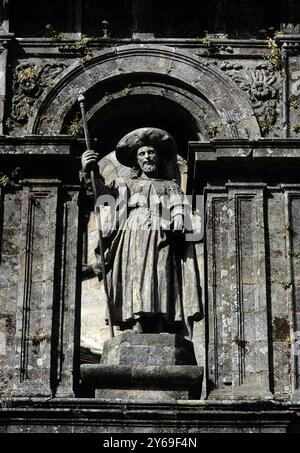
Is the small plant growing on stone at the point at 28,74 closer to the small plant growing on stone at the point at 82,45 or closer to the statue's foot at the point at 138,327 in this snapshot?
the small plant growing on stone at the point at 82,45

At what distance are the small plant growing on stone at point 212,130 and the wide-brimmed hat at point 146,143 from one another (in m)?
0.50

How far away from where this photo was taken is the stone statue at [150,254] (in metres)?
16.8

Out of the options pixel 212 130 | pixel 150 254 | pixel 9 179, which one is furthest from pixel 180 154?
pixel 9 179

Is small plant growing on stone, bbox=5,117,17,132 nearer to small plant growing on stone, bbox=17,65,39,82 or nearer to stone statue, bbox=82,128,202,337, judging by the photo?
small plant growing on stone, bbox=17,65,39,82

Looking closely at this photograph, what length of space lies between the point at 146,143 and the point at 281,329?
2.63 meters

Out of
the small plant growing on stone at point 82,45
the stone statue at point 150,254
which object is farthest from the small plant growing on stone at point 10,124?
the small plant growing on stone at point 82,45

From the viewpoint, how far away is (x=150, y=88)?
17859 millimetres

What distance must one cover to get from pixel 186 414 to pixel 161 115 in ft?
13.4

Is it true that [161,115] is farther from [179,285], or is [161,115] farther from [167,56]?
[179,285]

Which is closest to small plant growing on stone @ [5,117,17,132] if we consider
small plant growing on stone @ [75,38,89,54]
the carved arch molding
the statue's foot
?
the carved arch molding

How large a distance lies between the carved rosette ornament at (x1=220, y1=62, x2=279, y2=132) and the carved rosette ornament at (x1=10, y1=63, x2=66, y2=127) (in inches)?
74.0

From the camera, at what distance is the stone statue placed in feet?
55.0

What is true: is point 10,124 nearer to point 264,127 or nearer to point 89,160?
point 89,160

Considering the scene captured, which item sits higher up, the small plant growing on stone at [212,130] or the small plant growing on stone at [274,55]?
the small plant growing on stone at [274,55]
